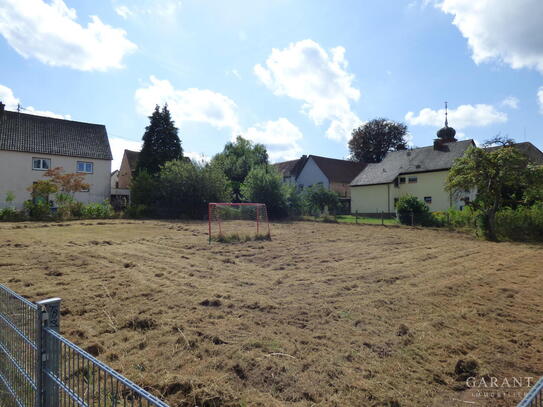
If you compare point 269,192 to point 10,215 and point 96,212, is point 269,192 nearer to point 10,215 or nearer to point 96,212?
point 96,212

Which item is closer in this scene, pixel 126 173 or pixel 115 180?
pixel 126 173

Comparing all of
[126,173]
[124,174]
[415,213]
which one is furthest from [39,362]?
[124,174]

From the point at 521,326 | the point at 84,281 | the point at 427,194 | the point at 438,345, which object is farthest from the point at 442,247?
the point at 427,194

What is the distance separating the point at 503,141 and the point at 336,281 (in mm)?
15626

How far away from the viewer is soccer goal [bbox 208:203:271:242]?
43.9ft

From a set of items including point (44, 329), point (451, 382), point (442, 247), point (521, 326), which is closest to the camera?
point (44, 329)

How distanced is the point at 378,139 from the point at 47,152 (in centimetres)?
4172

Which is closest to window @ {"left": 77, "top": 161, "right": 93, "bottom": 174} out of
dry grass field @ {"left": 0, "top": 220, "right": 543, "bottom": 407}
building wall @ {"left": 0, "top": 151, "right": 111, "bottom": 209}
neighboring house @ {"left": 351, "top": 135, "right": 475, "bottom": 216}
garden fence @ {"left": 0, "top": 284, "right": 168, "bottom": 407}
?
building wall @ {"left": 0, "top": 151, "right": 111, "bottom": 209}

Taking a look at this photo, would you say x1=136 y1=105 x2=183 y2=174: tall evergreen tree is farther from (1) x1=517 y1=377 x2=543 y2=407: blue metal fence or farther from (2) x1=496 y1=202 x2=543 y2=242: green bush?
(1) x1=517 y1=377 x2=543 y2=407: blue metal fence

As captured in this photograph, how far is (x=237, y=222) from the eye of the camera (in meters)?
14.5

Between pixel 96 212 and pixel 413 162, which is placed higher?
pixel 413 162

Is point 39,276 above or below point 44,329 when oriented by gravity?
below

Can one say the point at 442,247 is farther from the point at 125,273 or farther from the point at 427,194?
the point at 427,194

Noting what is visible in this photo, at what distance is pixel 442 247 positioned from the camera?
12.2 meters
